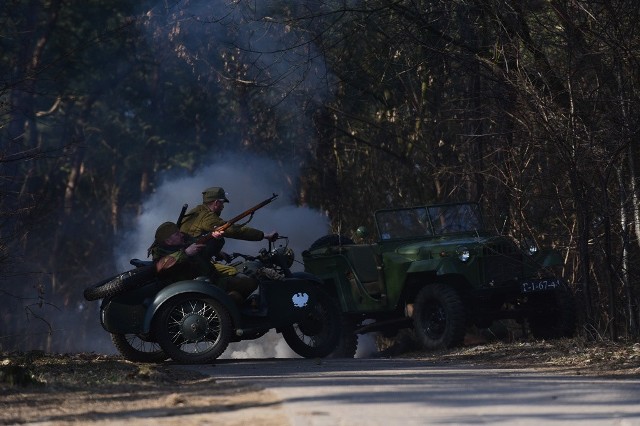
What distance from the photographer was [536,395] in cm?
1031

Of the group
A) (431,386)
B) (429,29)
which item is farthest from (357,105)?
(431,386)

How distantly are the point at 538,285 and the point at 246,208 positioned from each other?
1400 cm

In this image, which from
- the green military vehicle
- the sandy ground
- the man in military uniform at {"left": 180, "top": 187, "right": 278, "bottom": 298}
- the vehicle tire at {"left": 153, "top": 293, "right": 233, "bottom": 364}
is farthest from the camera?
the green military vehicle

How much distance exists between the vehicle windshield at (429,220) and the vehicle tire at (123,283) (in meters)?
4.45

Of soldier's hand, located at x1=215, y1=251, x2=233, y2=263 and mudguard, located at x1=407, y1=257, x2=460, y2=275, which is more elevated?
soldier's hand, located at x1=215, y1=251, x2=233, y2=263

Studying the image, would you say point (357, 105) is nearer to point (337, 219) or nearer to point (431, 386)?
point (337, 219)

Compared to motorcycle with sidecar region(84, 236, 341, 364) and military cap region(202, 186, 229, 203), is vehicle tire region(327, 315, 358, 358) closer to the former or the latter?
motorcycle with sidecar region(84, 236, 341, 364)

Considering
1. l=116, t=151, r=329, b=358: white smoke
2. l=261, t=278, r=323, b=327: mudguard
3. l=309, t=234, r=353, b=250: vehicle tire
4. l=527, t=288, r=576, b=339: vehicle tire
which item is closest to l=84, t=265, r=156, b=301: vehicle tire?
l=261, t=278, r=323, b=327: mudguard

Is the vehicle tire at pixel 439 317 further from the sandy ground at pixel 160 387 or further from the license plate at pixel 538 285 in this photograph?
the sandy ground at pixel 160 387

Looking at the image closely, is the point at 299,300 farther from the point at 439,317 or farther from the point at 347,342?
the point at 347,342

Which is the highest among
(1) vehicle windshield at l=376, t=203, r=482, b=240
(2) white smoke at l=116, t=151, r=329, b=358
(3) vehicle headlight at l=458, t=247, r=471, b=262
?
(2) white smoke at l=116, t=151, r=329, b=358

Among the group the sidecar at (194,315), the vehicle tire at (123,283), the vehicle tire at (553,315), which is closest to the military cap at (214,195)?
the sidecar at (194,315)

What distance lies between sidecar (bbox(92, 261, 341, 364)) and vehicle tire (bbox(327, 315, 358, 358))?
62.7 inches

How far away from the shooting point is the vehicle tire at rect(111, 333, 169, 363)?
17453 mm
